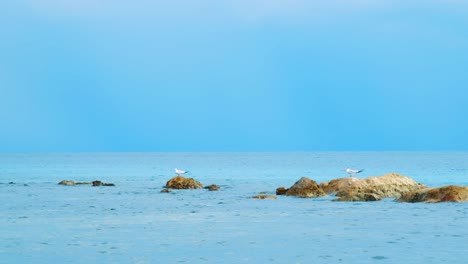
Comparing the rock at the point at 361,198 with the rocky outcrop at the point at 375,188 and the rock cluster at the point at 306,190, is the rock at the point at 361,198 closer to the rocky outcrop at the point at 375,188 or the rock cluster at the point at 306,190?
the rocky outcrop at the point at 375,188

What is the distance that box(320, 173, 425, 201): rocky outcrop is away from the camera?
42.0 m

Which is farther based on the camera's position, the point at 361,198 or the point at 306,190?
the point at 306,190

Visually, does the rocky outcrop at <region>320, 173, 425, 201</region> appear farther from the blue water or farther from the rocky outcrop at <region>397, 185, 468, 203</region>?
the rocky outcrop at <region>397, 185, 468, 203</region>

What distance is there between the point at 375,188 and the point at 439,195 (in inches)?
205

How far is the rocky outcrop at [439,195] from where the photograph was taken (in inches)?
1533

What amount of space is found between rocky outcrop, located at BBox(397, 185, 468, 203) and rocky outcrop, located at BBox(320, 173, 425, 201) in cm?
244

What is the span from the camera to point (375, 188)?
43594mm

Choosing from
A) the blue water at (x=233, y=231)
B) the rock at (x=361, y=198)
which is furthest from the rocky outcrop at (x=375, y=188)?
the blue water at (x=233, y=231)

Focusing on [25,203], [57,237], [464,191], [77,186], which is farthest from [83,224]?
[77,186]

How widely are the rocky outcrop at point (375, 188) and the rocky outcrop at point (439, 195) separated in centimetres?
244

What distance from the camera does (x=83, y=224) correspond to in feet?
102

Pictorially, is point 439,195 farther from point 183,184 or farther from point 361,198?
point 183,184

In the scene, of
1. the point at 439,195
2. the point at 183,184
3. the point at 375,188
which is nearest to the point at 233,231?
the point at 439,195

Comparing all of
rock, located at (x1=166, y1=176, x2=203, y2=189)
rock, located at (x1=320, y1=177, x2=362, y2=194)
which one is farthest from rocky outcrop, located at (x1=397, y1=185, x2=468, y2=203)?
rock, located at (x1=166, y1=176, x2=203, y2=189)
